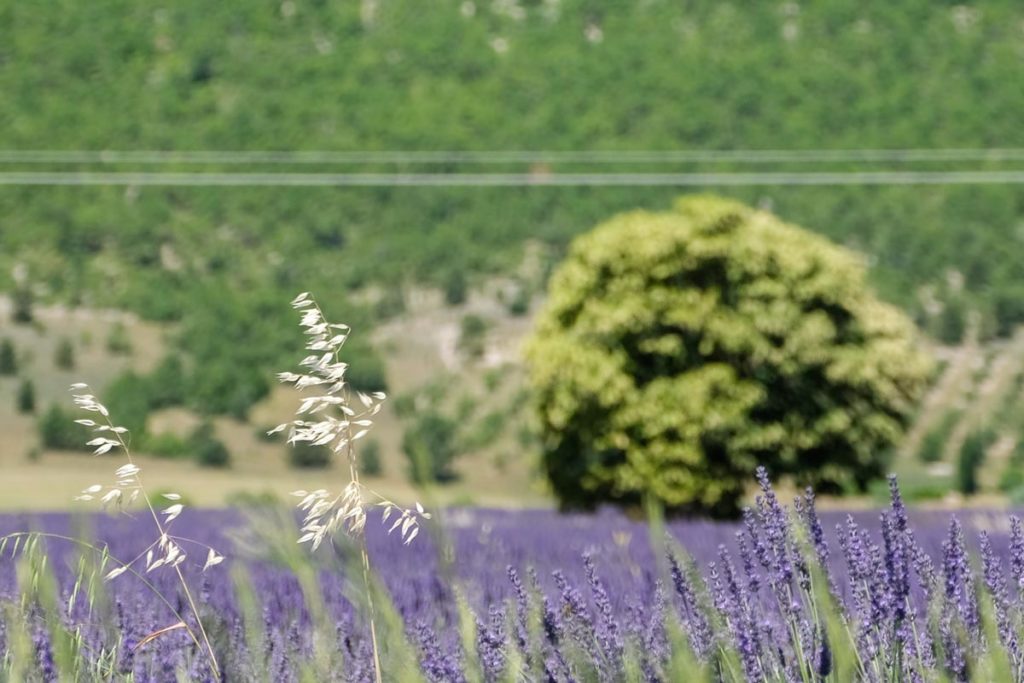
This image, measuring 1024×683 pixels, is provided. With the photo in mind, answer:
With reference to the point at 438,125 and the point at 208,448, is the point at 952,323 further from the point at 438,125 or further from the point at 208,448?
the point at 208,448

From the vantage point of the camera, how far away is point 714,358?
13.3m

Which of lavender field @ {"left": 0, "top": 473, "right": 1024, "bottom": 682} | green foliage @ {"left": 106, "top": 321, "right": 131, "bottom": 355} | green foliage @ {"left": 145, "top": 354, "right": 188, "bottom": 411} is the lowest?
green foliage @ {"left": 145, "top": 354, "right": 188, "bottom": 411}

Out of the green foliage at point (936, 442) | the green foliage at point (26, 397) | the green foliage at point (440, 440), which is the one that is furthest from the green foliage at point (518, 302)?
the green foliage at point (26, 397)

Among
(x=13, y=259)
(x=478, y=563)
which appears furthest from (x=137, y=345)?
(x=478, y=563)

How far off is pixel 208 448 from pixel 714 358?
1542 cm

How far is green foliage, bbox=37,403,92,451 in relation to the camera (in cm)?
2577

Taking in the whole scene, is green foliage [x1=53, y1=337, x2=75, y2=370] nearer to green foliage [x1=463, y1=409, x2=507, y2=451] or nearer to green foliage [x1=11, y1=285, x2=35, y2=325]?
green foliage [x1=11, y1=285, x2=35, y2=325]

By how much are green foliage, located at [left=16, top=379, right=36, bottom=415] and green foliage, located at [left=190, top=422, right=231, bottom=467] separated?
2714 millimetres

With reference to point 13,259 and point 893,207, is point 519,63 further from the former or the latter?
point 13,259

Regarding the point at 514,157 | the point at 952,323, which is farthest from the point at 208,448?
the point at 952,323

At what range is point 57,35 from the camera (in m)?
36.4

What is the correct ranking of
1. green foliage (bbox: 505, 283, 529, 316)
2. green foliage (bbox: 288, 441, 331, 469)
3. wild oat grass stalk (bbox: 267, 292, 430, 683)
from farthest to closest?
green foliage (bbox: 505, 283, 529, 316) < green foliage (bbox: 288, 441, 331, 469) < wild oat grass stalk (bbox: 267, 292, 430, 683)

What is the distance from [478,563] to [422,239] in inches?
1047

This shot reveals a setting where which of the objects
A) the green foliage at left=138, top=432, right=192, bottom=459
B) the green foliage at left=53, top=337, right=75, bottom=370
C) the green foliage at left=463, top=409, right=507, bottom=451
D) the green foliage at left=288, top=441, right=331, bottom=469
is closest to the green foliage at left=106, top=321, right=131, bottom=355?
the green foliage at left=53, top=337, right=75, bottom=370
